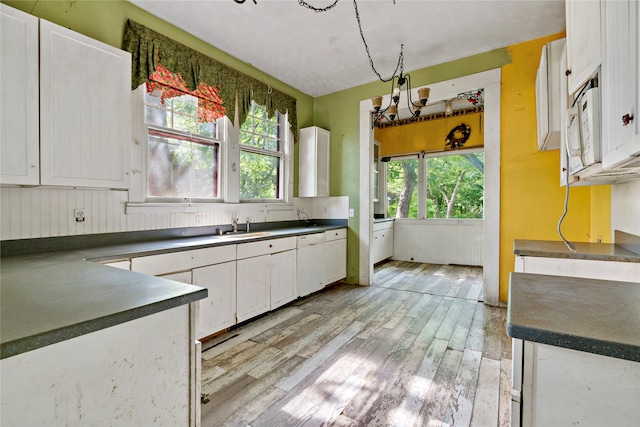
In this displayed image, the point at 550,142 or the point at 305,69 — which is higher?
the point at 305,69

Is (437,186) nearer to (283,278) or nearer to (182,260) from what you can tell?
(283,278)

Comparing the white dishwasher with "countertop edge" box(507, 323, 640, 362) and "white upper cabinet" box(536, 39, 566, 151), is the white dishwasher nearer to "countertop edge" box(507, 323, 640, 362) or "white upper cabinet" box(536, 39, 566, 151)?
"white upper cabinet" box(536, 39, 566, 151)

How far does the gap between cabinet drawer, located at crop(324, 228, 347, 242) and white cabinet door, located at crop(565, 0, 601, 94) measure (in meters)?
2.88

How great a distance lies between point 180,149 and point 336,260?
2.42 metres

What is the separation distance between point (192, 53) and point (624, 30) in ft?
10.2

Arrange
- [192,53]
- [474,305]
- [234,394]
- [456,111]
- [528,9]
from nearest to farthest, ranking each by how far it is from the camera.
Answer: [234,394] → [528,9] → [192,53] → [474,305] → [456,111]

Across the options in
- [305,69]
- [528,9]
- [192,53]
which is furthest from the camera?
[305,69]

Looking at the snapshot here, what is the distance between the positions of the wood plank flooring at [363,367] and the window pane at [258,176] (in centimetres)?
148

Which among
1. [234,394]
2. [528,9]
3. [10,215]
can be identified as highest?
[528,9]

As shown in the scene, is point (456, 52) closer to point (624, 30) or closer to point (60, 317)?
point (624, 30)

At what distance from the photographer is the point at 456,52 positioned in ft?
10.7

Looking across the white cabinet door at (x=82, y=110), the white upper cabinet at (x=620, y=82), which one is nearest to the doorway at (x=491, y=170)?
the white upper cabinet at (x=620, y=82)

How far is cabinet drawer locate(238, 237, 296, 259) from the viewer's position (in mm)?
2656

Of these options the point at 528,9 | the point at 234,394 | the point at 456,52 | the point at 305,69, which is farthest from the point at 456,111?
the point at 234,394
